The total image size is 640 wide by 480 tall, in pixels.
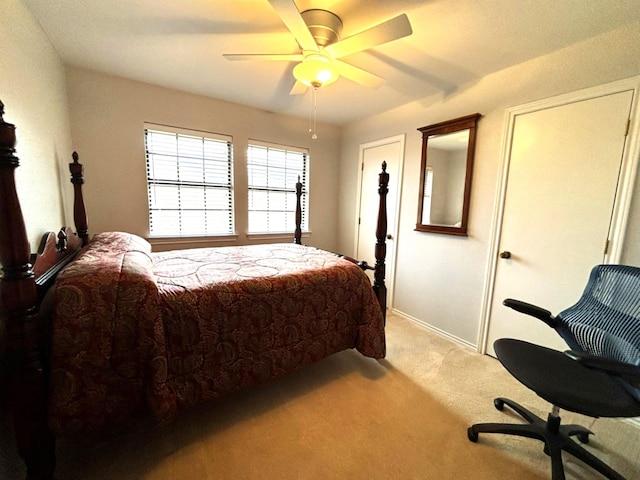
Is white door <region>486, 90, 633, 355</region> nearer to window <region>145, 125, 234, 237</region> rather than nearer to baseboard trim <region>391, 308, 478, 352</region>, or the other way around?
baseboard trim <region>391, 308, 478, 352</region>

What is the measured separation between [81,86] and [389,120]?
3264 millimetres

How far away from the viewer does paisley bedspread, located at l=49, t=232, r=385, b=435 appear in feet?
3.46

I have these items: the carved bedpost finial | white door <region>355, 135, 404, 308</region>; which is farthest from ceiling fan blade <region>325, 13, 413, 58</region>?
white door <region>355, 135, 404, 308</region>

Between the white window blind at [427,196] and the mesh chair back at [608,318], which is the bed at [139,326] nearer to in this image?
the mesh chair back at [608,318]

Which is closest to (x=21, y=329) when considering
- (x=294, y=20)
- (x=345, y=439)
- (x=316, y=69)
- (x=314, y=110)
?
(x=345, y=439)

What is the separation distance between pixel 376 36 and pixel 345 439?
7.63ft

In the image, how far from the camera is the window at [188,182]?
288 cm

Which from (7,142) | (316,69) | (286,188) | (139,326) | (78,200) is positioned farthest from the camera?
(286,188)

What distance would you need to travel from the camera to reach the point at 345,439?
1.47 meters

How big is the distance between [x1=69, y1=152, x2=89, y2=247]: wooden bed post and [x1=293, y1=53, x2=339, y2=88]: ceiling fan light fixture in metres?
2.00

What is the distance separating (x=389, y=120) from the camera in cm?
326

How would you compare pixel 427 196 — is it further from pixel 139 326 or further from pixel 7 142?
pixel 7 142

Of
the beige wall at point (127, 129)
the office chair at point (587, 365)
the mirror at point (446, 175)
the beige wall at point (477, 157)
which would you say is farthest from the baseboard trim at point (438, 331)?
the beige wall at point (127, 129)

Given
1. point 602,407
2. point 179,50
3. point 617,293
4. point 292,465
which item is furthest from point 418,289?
point 179,50
